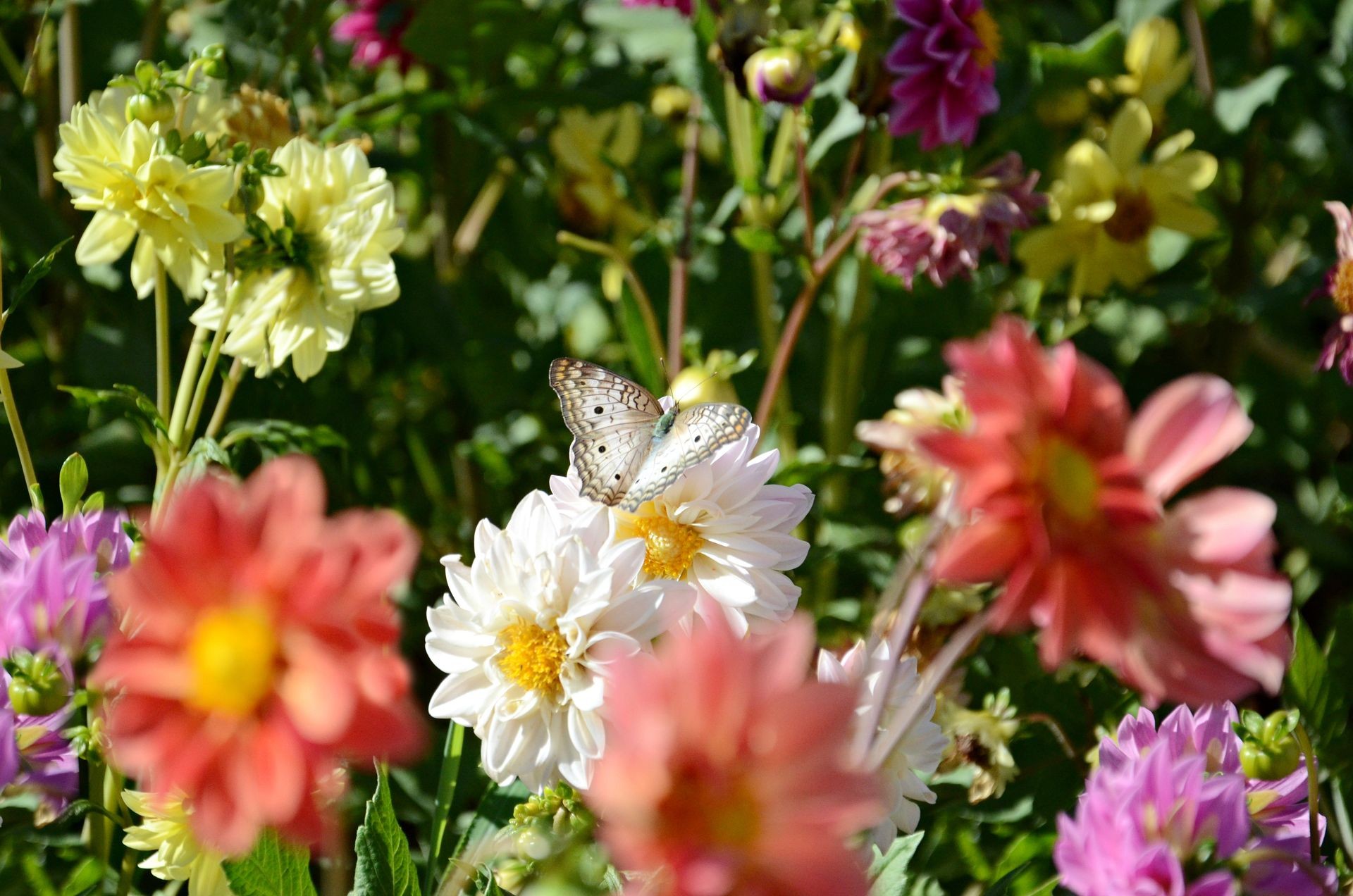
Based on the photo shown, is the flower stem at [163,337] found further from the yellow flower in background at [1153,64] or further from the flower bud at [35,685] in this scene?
the yellow flower in background at [1153,64]

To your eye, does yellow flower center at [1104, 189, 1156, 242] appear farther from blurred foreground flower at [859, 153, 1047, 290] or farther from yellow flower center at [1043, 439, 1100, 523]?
yellow flower center at [1043, 439, 1100, 523]

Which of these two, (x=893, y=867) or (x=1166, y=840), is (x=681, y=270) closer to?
(x=893, y=867)

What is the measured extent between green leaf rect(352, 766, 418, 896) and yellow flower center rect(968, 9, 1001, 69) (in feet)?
2.30

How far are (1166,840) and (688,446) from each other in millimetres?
286

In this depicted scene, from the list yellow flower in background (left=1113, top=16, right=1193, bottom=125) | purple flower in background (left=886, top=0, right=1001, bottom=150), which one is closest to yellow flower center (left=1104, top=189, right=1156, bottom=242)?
yellow flower in background (left=1113, top=16, right=1193, bottom=125)

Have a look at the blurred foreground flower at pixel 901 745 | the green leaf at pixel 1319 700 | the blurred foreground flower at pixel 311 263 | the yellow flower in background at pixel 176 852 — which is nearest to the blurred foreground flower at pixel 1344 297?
the green leaf at pixel 1319 700

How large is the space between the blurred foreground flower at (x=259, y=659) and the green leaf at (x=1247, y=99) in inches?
43.2

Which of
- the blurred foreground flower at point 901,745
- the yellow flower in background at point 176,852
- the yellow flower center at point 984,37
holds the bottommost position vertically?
the yellow flower in background at point 176,852

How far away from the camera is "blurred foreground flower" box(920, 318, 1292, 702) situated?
355 mm

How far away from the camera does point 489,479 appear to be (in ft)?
3.76

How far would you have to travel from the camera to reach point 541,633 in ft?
1.84

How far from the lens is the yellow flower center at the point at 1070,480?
369 mm

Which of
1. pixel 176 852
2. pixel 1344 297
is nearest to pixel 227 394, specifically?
pixel 176 852

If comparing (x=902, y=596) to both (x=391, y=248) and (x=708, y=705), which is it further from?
(x=708, y=705)
